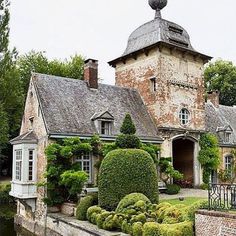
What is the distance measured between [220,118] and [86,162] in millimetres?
14687

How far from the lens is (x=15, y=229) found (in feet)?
57.7

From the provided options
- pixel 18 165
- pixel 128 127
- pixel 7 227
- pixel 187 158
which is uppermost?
pixel 128 127

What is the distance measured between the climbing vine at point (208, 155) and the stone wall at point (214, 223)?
44.9 feet

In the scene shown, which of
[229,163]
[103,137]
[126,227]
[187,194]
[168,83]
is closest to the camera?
[126,227]

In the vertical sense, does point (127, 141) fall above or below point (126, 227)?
above

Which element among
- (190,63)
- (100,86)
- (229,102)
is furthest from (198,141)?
(229,102)

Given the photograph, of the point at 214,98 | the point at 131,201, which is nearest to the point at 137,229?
the point at 131,201

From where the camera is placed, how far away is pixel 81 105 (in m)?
19.5

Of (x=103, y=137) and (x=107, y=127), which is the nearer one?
(x=103, y=137)

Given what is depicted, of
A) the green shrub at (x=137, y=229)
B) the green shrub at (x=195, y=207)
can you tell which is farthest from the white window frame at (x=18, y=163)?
the green shrub at (x=195, y=207)

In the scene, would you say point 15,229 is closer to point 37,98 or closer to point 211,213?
point 37,98

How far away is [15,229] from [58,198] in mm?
3285

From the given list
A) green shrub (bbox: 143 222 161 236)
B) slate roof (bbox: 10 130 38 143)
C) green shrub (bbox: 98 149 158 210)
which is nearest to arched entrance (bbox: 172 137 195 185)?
green shrub (bbox: 98 149 158 210)

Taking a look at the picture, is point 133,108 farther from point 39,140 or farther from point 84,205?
point 84,205
